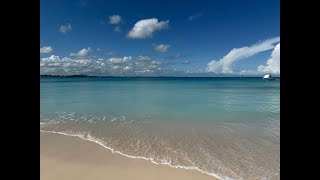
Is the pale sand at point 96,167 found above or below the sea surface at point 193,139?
below

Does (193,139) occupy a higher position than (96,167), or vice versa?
(193,139)

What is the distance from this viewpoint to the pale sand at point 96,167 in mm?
4449

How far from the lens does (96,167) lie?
4.90 metres

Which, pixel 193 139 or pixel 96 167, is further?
pixel 193 139

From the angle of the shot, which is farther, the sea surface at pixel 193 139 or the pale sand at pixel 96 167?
the sea surface at pixel 193 139

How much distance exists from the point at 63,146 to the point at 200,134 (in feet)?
13.8

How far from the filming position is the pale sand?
175 inches
